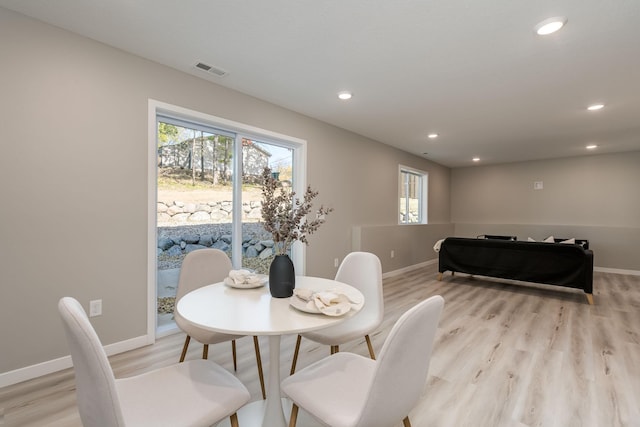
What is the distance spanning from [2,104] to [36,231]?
0.84 meters

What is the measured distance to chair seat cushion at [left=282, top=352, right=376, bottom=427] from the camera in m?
1.02

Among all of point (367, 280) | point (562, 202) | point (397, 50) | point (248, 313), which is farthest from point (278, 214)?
point (562, 202)

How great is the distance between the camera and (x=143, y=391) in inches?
43.8

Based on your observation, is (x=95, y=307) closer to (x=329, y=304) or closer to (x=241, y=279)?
(x=241, y=279)

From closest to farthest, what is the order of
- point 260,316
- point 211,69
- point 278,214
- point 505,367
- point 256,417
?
point 260,316, point 278,214, point 256,417, point 505,367, point 211,69

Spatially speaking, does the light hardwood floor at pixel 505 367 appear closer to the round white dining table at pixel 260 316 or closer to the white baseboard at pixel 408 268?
the round white dining table at pixel 260 316

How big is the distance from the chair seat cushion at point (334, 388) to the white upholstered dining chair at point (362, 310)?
31 centimetres

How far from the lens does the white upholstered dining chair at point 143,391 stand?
2.70ft

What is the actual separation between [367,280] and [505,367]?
127 centimetres

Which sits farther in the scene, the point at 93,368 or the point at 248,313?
the point at 248,313

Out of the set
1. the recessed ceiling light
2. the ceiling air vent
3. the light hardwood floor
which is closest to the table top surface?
the light hardwood floor

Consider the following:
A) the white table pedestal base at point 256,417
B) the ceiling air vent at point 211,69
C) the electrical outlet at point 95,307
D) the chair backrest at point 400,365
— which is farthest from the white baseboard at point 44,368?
the ceiling air vent at point 211,69

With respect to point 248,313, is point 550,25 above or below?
above

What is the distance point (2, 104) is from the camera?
1.89 m
